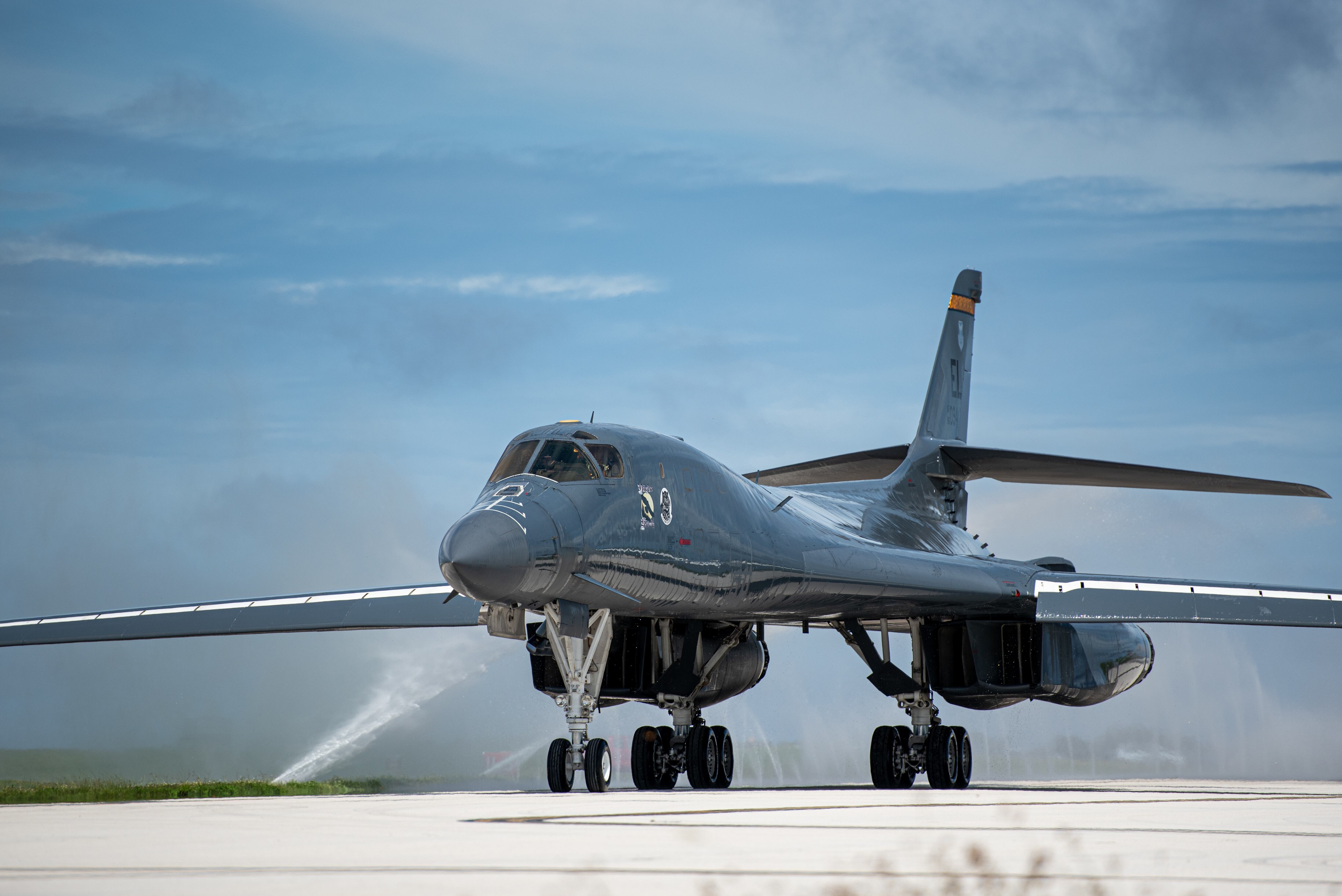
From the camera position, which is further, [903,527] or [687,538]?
[903,527]

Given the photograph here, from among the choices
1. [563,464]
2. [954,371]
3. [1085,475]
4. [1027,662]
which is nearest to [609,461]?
[563,464]

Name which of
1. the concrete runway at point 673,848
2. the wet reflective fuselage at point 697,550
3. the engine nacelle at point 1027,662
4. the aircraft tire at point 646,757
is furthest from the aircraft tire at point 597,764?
the engine nacelle at point 1027,662

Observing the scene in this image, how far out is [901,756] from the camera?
16.5 m

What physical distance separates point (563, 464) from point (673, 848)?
687 centimetres

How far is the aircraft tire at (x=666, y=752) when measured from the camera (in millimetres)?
14898

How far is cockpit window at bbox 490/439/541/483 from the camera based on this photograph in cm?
1188

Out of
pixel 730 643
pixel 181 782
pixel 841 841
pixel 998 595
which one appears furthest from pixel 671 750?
pixel 841 841

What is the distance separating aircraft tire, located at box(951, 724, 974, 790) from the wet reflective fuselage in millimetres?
1463

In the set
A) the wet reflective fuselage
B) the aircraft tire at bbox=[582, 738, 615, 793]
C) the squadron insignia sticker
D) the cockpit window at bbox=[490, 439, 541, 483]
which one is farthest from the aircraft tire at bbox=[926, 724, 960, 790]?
the cockpit window at bbox=[490, 439, 541, 483]

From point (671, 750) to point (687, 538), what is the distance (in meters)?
3.34

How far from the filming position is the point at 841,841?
18.5 ft

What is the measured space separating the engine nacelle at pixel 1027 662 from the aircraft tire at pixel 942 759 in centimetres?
78

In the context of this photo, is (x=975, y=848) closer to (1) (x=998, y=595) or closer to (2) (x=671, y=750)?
(2) (x=671, y=750)

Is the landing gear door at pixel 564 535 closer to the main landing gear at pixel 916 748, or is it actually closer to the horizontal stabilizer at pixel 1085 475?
the main landing gear at pixel 916 748
